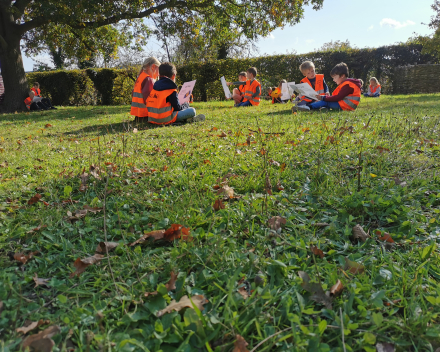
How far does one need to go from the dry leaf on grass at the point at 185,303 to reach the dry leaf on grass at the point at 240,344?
0.24 metres

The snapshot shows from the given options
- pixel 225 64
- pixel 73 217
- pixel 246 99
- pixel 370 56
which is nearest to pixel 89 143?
pixel 73 217

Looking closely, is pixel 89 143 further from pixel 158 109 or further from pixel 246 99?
pixel 246 99

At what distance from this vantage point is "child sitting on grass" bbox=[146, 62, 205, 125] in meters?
6.55

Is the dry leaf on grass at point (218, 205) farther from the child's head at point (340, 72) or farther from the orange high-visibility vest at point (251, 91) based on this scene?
the orange high-visibility vest at point (251, 91)

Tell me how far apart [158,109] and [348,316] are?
621 centimetres

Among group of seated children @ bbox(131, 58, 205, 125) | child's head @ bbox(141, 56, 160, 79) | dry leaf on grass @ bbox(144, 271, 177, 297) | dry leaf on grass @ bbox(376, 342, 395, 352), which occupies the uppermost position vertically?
child's head @ bbox(141, 56, 160, 79)

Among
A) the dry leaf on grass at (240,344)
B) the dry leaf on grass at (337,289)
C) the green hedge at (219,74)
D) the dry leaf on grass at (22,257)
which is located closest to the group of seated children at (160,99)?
the dry leaf on grass at (22,257)

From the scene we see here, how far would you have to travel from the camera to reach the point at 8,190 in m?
2.71

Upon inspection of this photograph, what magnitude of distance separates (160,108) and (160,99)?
0.21 m

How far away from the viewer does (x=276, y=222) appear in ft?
6.76

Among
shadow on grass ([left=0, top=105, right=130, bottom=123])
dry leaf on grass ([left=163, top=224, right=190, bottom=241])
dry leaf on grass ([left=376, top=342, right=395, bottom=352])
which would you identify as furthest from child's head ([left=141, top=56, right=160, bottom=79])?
dry leaf on grass ([left=376, top=342, right=395, bottom=352])

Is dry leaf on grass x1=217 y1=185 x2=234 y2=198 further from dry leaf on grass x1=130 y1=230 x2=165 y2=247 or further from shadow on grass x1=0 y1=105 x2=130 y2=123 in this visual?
shadow on grass x1=0 y1=105 x2=130 y2=123

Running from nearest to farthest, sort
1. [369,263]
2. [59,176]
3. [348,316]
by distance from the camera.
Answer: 1. [348,316]
2. [369,263]
3. [59,176]

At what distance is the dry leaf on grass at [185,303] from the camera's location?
1344 millimetres
